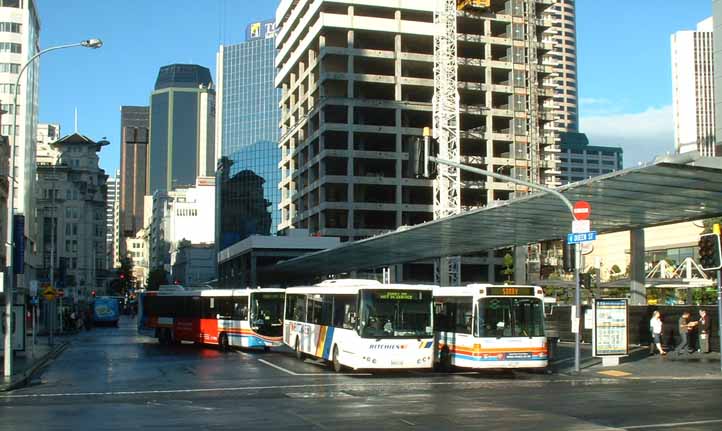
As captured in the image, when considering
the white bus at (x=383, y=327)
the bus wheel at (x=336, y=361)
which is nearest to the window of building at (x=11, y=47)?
the white bus at (x=383, y=327)

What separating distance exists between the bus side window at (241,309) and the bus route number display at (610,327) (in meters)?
15.4

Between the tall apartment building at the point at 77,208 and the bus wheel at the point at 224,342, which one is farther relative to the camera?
the tall apartment building at the point at 77,208

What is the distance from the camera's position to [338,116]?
102625mm

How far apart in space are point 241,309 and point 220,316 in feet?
8.04

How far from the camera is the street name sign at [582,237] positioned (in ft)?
83.3

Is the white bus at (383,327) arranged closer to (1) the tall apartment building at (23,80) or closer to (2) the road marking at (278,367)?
(2) the road marking at (278,367)

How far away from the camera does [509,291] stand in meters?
25.1

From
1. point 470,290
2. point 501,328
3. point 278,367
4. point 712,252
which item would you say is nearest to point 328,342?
point 278,367

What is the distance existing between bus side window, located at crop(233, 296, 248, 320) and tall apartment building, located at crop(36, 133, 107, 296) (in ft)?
266

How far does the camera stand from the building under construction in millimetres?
100250

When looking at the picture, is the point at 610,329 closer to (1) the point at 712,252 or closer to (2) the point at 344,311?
A: (1) the point at 712,252

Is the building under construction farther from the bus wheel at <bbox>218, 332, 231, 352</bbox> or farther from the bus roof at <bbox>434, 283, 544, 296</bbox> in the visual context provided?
the bus roof at <bbox>434, 283, 544, 296</bbox>

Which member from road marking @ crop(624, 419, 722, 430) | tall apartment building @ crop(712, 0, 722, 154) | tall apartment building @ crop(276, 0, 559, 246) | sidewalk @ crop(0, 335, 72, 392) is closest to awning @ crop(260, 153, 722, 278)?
road marking @ crop(624, 419, 722, 430)

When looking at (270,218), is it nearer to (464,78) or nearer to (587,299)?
(464,78)
